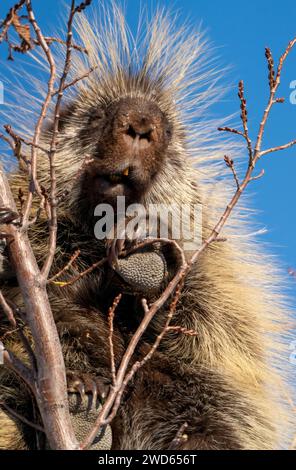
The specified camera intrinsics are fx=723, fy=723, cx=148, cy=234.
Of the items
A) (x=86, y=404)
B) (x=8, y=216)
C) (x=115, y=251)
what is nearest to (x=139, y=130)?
(x=115, y=251)

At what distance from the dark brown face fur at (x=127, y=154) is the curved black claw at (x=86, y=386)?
2.27ft

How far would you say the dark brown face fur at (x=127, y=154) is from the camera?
8.75 ft

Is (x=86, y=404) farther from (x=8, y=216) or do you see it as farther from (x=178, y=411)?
(x=8, y=216)

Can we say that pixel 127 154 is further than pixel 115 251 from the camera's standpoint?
Yes

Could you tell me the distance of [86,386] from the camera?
8.00ft

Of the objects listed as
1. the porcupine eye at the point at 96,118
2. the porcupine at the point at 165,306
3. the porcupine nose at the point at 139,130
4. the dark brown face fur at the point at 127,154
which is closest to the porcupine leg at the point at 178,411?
the porcupine at the point at 165,306

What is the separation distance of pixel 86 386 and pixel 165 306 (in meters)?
0.67

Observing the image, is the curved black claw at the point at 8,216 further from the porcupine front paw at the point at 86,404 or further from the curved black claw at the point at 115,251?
the porcupine front paw at the point at 86,404

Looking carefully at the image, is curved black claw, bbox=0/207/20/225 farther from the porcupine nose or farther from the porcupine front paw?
the porcupine nose

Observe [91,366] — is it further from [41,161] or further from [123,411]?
[41,161]

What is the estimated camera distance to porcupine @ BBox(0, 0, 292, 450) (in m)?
2.70

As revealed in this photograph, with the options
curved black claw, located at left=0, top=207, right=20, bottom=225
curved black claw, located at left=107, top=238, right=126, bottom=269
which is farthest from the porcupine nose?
curved black claw, located at left=0, top=207, right=20, bottom=225
